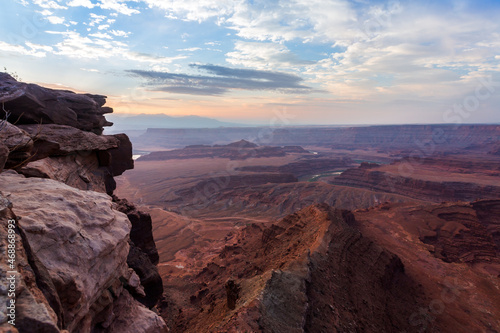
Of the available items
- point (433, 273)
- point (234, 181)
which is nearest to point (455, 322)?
point (433, 273)

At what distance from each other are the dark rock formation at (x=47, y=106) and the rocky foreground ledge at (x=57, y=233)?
0.15ft

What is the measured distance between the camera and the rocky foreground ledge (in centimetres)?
350

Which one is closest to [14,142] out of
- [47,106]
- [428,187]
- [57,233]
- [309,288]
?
[57,233]

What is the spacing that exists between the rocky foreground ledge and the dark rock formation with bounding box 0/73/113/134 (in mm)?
46

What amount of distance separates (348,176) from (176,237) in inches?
2298

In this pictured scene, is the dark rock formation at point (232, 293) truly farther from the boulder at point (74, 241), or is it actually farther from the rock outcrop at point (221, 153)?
the rock outcrop at point (221, 153)

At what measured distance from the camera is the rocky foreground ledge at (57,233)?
3.50 meters

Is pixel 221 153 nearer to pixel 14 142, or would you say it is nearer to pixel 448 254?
pixel 448 254

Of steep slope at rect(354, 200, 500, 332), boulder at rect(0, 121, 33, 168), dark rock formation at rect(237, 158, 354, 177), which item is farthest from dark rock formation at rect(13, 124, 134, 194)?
dark rock formation at rect(237, 158, 354, 177)

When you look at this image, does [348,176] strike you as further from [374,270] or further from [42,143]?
[42,143]

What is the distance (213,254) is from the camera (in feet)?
96.8

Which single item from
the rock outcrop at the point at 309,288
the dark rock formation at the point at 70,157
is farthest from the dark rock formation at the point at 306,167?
the dark rock formation at the point at 70,157

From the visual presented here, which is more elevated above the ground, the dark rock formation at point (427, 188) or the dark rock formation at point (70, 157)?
the dark rock formation at point (70, 157)

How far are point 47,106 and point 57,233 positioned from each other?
31.4 feet
